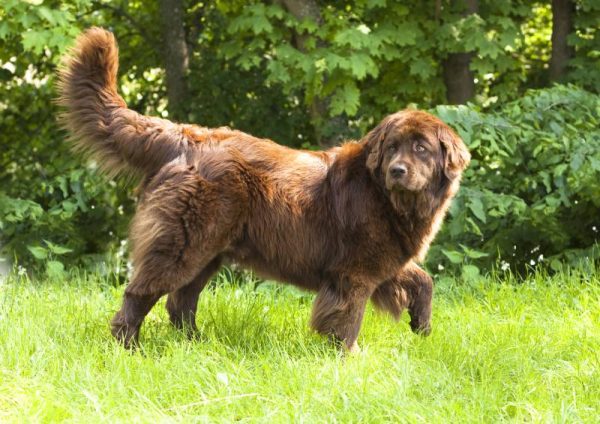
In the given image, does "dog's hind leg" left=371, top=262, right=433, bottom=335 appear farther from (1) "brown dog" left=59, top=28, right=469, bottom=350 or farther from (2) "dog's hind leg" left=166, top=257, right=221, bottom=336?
(2) "dog's hind leg" left=166, top=257, right=221, bottom=336

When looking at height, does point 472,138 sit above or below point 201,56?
below

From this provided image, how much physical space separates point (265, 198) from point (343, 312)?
79 cm

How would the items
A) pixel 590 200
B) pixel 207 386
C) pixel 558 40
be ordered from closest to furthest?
1. pixel 207 386
2. pixel 590 200
3. pixel 558 40

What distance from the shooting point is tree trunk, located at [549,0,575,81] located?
872cm

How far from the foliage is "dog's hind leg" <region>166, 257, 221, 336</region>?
2.13 metres

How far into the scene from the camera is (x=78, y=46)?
15.6ft

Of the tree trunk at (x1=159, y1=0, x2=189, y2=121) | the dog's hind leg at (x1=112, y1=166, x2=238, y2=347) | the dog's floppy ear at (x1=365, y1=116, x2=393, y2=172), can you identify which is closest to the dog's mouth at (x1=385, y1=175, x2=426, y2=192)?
the dog's floppy ear at (x1=365, y1=116, x2=393, y2=172)

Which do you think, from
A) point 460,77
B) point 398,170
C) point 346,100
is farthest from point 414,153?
point 460,77

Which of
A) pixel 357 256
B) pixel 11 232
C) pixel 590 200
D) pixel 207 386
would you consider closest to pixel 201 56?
pixel 11 232

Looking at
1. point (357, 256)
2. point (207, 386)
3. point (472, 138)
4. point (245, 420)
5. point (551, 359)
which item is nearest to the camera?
point (245, 420)

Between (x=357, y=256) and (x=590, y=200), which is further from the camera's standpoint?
(x=590, y=200)

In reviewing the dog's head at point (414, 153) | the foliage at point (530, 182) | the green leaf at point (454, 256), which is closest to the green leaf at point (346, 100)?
the foliage at point (530, 182)

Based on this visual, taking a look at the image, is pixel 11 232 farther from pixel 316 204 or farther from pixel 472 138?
pixel 472 138

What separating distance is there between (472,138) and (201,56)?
3.93 meters
